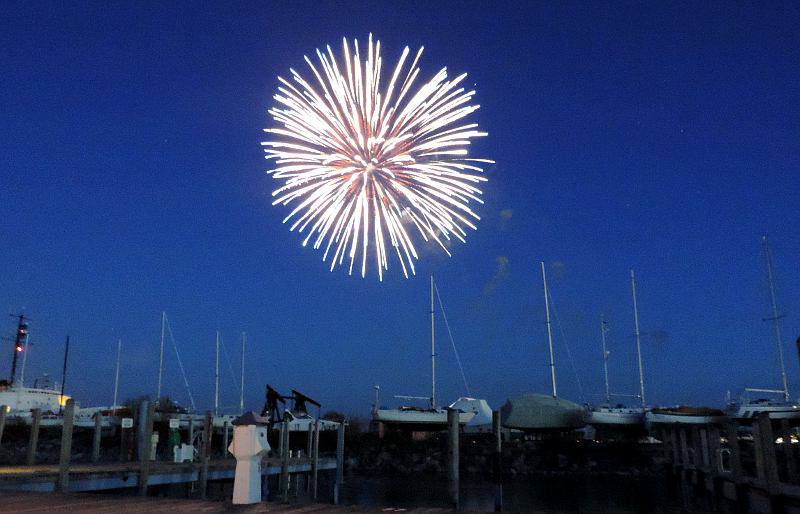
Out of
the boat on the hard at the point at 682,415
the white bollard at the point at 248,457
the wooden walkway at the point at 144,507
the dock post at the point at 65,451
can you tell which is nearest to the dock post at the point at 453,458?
the wooden walkway at the point at 144,507

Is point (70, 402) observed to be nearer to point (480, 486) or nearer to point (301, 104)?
point (301, 104)

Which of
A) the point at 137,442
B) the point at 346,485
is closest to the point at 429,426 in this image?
the point at 346,485

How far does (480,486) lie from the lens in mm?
53688

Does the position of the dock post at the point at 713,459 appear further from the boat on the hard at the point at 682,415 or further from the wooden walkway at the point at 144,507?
the wooden walkway at the point at 144,507

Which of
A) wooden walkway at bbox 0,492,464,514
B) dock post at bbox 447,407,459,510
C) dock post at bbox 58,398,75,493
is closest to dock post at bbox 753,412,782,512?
dock post at bbox 447,407,459,510

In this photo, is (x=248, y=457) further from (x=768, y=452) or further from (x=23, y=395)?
(x=23, y=395)

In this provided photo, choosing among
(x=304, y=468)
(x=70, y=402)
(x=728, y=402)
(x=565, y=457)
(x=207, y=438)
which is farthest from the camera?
(x=565, y=457)

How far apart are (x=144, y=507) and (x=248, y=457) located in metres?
1.79

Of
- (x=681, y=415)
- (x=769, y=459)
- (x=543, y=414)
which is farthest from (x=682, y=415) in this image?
(x=769, y=459)

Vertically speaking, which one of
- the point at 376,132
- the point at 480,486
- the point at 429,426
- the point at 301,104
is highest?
the point at 301,104

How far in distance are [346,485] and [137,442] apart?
84.6 feet

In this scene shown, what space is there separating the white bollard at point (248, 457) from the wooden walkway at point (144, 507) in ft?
0.59

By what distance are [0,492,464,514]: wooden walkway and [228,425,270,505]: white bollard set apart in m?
0.18

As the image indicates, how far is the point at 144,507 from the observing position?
978 cm
